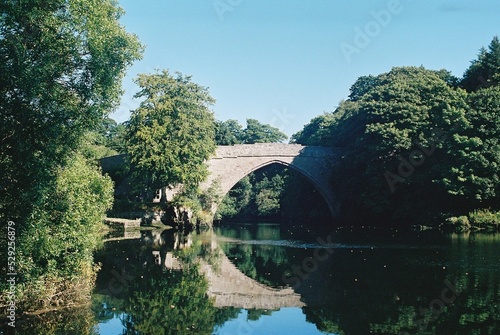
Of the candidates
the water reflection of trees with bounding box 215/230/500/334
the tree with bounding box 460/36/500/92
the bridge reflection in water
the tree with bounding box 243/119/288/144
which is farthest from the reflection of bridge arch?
the tree with bounding box 243/119/288/144

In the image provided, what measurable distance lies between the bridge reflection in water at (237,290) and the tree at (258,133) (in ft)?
174

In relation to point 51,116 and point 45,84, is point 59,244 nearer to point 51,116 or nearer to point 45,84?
point 51,116

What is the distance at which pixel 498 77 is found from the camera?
109 feet

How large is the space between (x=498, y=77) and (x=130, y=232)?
2587 cm

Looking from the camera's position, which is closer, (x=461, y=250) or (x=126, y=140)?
(x=461, y=250)

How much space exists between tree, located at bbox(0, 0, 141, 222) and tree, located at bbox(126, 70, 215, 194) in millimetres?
20956

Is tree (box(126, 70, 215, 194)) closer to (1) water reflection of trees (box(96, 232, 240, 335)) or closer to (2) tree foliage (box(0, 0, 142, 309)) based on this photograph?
(1) water reflection of trees (box(96, 232, 240, 335))

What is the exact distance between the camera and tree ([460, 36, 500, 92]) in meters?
35.5

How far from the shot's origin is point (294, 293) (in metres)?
12.1

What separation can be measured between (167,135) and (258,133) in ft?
127

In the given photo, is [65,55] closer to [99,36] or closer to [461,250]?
[99,36]

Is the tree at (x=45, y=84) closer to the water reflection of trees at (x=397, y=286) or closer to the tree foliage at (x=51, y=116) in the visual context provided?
the tree foliage at (x=51, y=116)

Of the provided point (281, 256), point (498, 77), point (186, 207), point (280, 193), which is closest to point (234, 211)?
point (280, 193)

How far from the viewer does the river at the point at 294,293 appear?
9.12m
